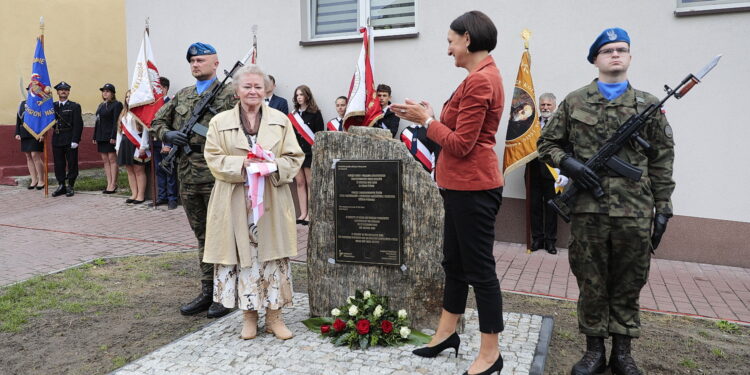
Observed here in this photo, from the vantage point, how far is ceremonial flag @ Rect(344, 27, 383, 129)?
7.98 m

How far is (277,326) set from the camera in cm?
419

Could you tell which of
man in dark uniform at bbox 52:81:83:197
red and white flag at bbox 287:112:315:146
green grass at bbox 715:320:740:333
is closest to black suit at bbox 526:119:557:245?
green grass at bbox 715:320:740:333

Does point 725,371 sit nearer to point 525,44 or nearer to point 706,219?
point 706,219

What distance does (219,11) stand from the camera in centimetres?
971

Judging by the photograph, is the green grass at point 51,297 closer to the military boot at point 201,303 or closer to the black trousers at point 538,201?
the military boot at point 201,303

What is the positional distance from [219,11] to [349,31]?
96.5 inches

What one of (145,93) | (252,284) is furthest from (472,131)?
(145,93)

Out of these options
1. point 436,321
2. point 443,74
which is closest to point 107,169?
point 443,74

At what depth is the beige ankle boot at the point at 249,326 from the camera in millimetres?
4148

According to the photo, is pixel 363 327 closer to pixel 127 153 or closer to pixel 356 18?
pixel 356 18

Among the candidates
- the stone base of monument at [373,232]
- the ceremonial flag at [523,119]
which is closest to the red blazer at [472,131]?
the stone base of monument at [373,232]

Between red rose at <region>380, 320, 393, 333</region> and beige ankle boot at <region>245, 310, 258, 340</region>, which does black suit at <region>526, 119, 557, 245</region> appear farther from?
beige ankle boot at <region>245, 310, 258, 340</region>

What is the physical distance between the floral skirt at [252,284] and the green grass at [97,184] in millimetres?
8723

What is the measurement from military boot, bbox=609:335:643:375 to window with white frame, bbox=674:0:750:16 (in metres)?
4.58
